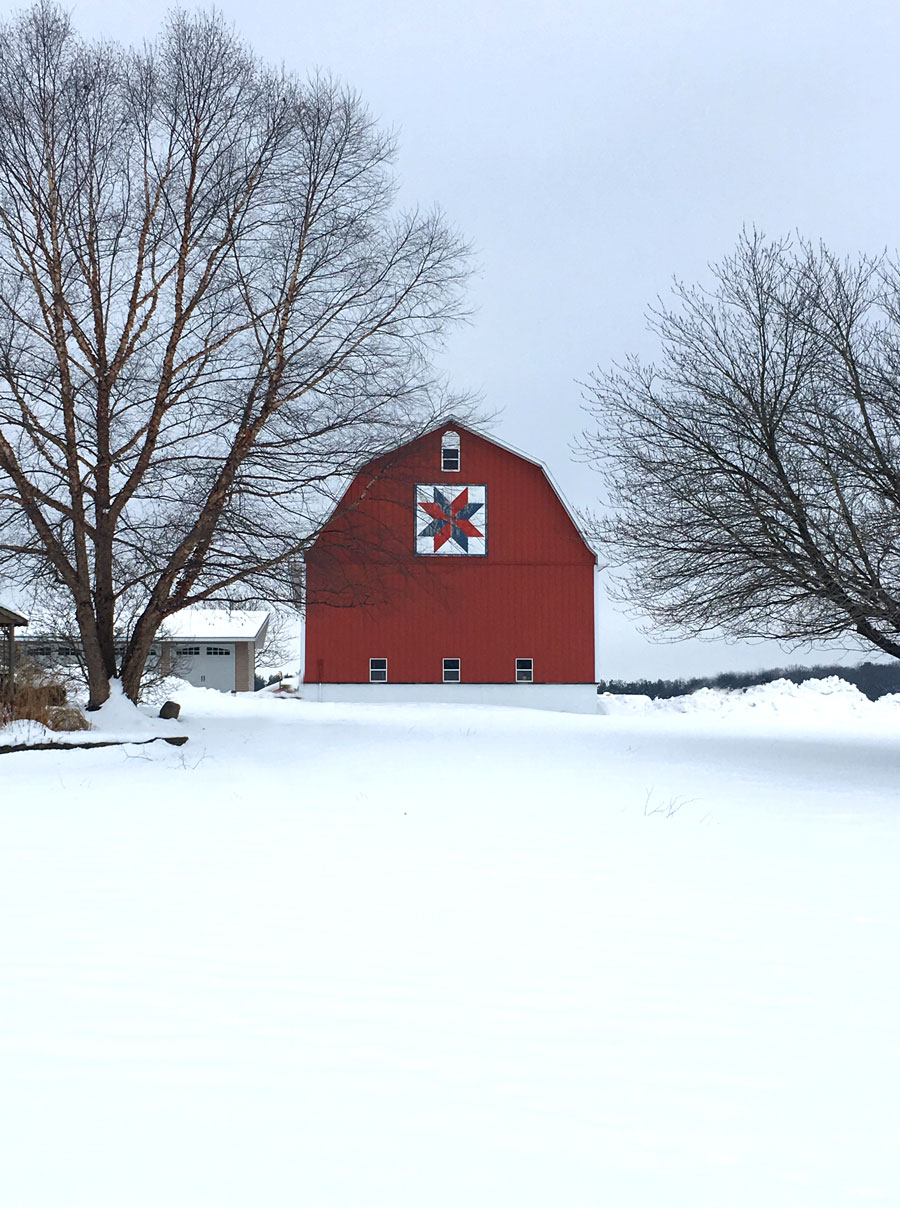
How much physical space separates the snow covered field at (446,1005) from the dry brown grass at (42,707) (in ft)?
18.0

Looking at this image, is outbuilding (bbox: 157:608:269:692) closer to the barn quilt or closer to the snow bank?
the barn quilt

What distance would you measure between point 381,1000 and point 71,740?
32.4 feet

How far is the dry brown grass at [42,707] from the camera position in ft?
44.1

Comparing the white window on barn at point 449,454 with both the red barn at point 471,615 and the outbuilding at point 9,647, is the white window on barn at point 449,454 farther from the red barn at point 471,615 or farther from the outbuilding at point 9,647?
the outbuilding at point 9,647

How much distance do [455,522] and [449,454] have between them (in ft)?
6.00

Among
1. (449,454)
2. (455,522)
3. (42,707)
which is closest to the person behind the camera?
(42,707)

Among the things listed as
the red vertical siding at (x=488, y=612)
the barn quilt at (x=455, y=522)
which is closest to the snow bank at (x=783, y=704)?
the red vertical siding at (x=488, y=612)

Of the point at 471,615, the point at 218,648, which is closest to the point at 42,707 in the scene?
the point at 471,615

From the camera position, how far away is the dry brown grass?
1345 centimetres

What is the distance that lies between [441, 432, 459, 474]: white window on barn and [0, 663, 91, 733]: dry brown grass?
12.6 meters

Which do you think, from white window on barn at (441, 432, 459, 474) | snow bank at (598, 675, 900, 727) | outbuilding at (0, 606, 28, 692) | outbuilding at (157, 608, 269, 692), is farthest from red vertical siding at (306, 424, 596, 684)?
outbuilding at (157, 608, 269, 692)

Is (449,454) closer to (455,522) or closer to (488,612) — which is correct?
(455,522)

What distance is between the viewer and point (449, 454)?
2534 cm

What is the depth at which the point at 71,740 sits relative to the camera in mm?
12391
